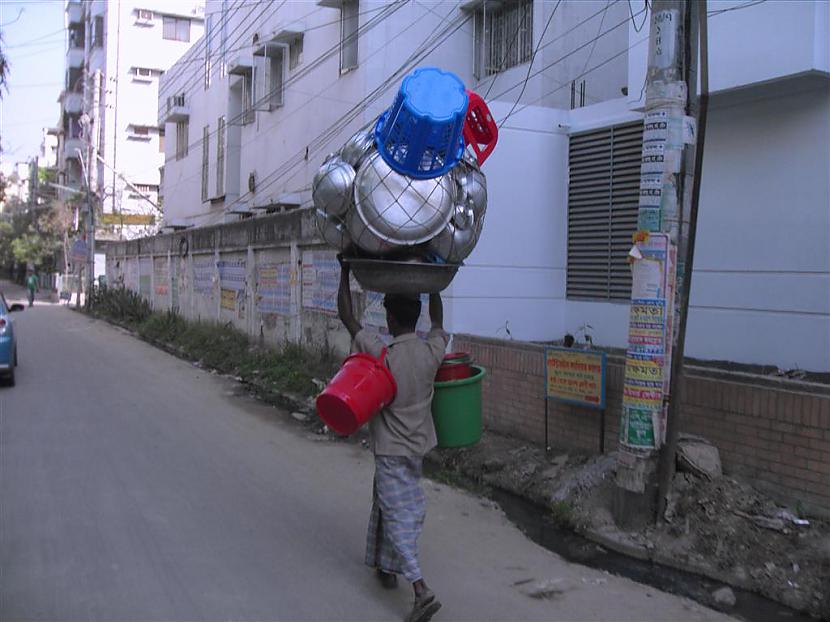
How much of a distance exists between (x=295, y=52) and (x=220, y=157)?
6505 millimetres

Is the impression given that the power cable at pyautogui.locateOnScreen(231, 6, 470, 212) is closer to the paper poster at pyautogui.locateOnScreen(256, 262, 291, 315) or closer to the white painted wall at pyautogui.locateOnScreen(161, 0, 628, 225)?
the white painted wall at pyautogui.locateOnScreen(161, 0, 628, 225)

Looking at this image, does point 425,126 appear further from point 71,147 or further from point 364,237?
point 71,147

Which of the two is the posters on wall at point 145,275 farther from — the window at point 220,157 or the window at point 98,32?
the window at point 98,32

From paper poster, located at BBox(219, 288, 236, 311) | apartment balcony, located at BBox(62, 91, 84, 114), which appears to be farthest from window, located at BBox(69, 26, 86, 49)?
paper poster, located at BBox(219, 288, 236, 311)

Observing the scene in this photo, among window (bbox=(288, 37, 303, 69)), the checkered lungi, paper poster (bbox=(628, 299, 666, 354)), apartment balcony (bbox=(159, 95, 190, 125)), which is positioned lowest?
the checkered lungi

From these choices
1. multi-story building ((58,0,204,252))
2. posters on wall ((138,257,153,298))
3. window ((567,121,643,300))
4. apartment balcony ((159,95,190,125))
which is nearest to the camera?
window ((567,121,643,300))

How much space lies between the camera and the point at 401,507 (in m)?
4.10

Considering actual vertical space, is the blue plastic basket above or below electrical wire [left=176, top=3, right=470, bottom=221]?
below

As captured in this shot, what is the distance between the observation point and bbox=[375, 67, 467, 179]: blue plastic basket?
383cm

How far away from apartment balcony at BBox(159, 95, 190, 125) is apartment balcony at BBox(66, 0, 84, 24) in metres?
30.4

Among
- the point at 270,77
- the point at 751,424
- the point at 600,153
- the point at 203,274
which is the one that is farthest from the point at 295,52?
the point at 751,424

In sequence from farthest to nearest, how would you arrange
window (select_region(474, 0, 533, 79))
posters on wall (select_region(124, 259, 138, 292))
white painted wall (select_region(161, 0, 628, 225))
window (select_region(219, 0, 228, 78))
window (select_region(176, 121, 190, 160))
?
window (select_region(176, 121, 190, 160)), posters on wall (select_region(124, 259, 138, 292)), window (select_region(219, 0, 228, 78)), window (select_region(474, 0, 533, 79)), white painted wall (select_region(161, 0, 628, 225))

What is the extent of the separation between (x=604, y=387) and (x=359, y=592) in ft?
10.3

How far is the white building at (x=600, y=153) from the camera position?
23.5 ft
